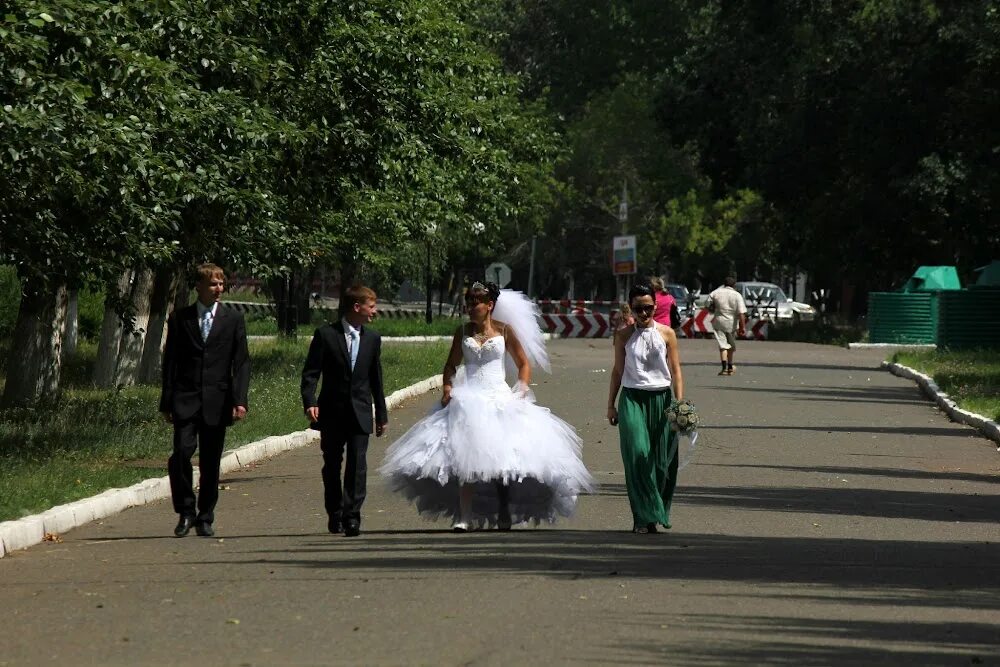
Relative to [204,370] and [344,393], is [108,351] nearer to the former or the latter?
[204,370]

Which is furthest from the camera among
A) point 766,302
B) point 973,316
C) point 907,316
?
point 766,302

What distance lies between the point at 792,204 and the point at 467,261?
4244 centimetres

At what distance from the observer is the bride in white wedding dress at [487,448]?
1382cm

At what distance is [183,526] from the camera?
13859mm

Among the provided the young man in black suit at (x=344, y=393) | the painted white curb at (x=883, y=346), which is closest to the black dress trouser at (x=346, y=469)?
the young man in black suit at (x=344, y=393)

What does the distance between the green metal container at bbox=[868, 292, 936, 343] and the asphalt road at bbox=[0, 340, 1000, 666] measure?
36.4 meters

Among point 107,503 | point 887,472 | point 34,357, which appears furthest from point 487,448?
point 34,357

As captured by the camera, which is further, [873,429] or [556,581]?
[873,429]

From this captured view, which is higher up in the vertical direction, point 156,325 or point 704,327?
point 156,325

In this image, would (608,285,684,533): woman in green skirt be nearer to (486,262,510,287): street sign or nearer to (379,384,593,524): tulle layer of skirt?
(379,384,593,524): tulle layer of skirt

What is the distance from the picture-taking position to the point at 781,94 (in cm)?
6225

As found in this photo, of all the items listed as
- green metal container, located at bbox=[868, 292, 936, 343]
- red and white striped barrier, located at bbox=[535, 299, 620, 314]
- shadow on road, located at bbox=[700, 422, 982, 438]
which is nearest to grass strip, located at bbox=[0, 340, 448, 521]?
shadow on road, located at bbox=[700, 422, 982, 438]

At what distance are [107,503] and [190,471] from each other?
1640mm

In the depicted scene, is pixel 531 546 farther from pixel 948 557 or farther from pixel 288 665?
pixel 288 665
